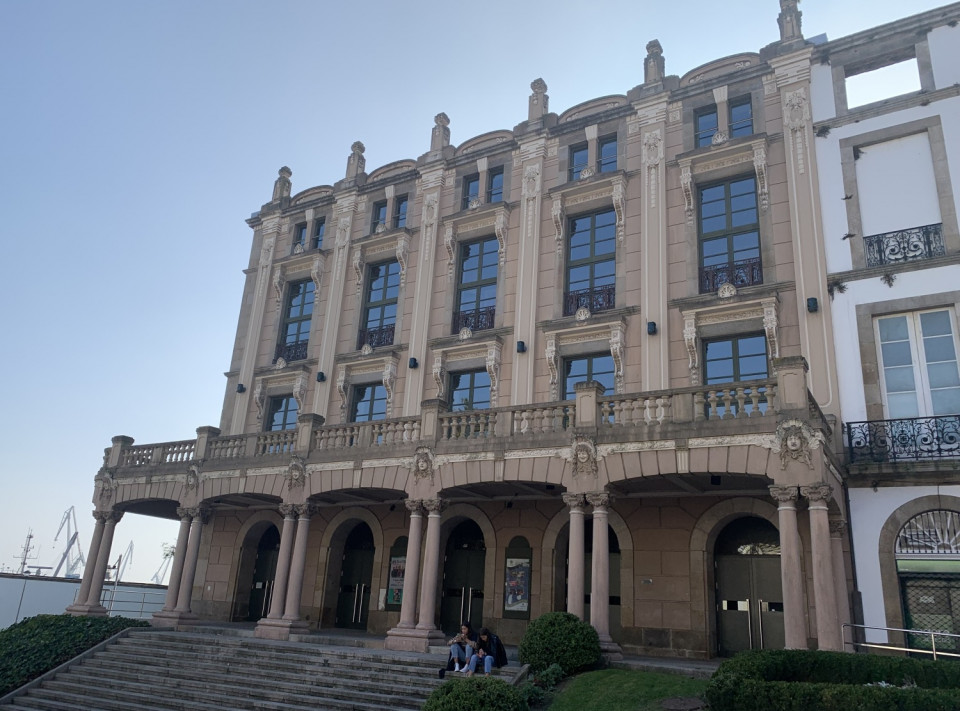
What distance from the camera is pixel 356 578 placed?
1055 inches

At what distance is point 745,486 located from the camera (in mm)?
19375

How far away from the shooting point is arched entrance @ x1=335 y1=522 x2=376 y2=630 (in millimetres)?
26375

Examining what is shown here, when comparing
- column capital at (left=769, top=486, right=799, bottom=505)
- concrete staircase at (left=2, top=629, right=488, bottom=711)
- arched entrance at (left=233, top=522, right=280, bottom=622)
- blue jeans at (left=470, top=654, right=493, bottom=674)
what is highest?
column capital at (left=769, top=486, right=799, bottom=505)

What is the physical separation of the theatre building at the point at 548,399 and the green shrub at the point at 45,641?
1794 mm

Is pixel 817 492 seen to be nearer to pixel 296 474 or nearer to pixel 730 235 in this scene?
pixel 730 235

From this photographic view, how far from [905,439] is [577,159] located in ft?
47.4

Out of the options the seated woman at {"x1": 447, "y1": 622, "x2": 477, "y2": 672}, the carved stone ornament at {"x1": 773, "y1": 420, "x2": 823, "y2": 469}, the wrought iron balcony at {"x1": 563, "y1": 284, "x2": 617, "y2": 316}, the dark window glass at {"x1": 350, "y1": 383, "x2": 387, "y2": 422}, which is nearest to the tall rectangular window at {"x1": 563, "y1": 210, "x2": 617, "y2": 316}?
the wrought iron balcony at {"x1": 563, "y1": 284, "x2": 617, "y2": 316}

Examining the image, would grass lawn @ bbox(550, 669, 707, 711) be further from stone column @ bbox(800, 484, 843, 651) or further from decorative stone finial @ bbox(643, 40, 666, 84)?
decorative stone finial @ bbox(643, 40, 666, 84)

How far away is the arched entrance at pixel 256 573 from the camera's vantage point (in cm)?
Result: 2855

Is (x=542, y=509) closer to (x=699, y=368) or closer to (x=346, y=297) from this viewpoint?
(x=699, y=368)

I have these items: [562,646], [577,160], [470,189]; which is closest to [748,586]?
[562,646]

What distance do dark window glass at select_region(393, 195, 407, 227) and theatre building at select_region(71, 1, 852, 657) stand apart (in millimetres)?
93

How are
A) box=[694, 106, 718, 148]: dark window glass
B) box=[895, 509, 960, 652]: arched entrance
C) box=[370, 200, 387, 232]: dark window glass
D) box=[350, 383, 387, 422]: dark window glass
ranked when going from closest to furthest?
box=[895, 509, 960, 652]: arched entrance, box=[694, 106, 718, 148]: dark window glass, box=[350, 383, 387, 422]: dark window glass, box=[370, 200, 387, 232]: dark window glass

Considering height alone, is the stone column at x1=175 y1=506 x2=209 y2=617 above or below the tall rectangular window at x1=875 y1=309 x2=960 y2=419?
below
